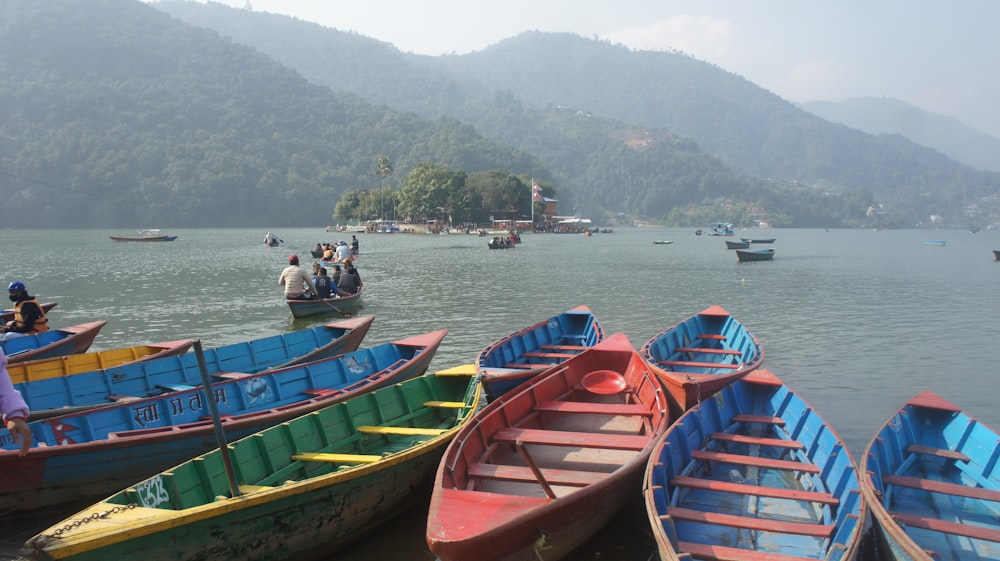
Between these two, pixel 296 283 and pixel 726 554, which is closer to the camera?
pixel 726 554

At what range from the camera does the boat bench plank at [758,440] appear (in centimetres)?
886

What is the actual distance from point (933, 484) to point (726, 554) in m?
3.39

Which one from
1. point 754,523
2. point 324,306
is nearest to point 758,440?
point 754,523

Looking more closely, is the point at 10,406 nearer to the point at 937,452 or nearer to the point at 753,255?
the point at 937,452

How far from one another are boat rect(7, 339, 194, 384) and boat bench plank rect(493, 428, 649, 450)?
248 inches

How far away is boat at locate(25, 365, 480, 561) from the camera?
5699 mm

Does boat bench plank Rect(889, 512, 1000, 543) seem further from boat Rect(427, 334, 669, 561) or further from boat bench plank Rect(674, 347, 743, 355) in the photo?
boat bench plank Rect(674, 347, 743, 355)

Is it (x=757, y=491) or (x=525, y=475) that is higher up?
(x=525, y=475)

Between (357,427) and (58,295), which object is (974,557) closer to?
(357,427)

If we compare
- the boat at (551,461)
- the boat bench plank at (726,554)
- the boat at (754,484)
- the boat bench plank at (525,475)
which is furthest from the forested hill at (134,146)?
the boat bench plank at (726,554)

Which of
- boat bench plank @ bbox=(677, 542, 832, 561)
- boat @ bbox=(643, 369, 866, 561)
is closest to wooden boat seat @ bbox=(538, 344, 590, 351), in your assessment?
boat @ bbox=(643, 369, 866, 561)

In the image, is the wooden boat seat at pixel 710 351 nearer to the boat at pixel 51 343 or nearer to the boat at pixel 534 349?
the boat at pixel 534 349

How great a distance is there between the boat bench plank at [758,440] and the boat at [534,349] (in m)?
3.52

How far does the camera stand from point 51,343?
1534cm
